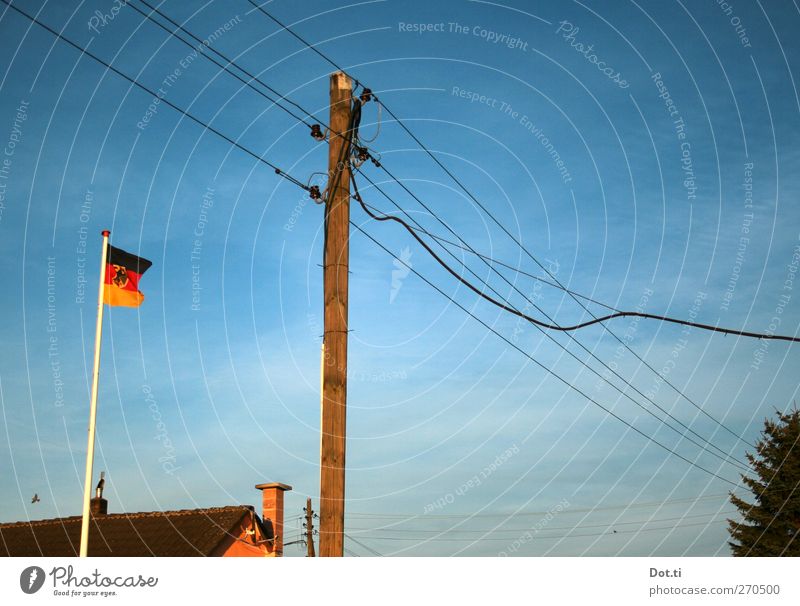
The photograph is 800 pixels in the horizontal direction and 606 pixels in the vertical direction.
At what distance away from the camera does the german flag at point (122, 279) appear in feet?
57.2

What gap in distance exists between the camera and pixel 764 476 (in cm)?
4591

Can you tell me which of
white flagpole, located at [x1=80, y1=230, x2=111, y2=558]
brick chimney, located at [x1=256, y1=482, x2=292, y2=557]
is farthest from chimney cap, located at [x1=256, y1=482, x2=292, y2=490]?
white flagpole, located at [x1=80, y1=230, x2=111, y2=558]

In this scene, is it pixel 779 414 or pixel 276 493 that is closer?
pixel 276 493

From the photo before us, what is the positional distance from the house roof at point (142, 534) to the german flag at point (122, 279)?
42.7 feet

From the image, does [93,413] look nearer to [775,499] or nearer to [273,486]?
[273,486]

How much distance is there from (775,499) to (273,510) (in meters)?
30.9

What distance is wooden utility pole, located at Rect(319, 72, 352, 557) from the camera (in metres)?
10.1

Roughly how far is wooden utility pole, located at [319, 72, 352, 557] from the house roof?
1911 centimetres

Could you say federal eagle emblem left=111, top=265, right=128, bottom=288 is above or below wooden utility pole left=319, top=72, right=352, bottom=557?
above

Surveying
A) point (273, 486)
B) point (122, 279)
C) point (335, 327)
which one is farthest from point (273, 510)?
point (335, 327)

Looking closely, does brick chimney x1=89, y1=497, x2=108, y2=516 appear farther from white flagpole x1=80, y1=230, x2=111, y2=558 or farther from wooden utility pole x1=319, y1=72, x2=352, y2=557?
wooden utility pole x1=319, y1=72, x2=352, y2=557

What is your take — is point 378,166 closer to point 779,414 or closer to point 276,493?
point 276,493
